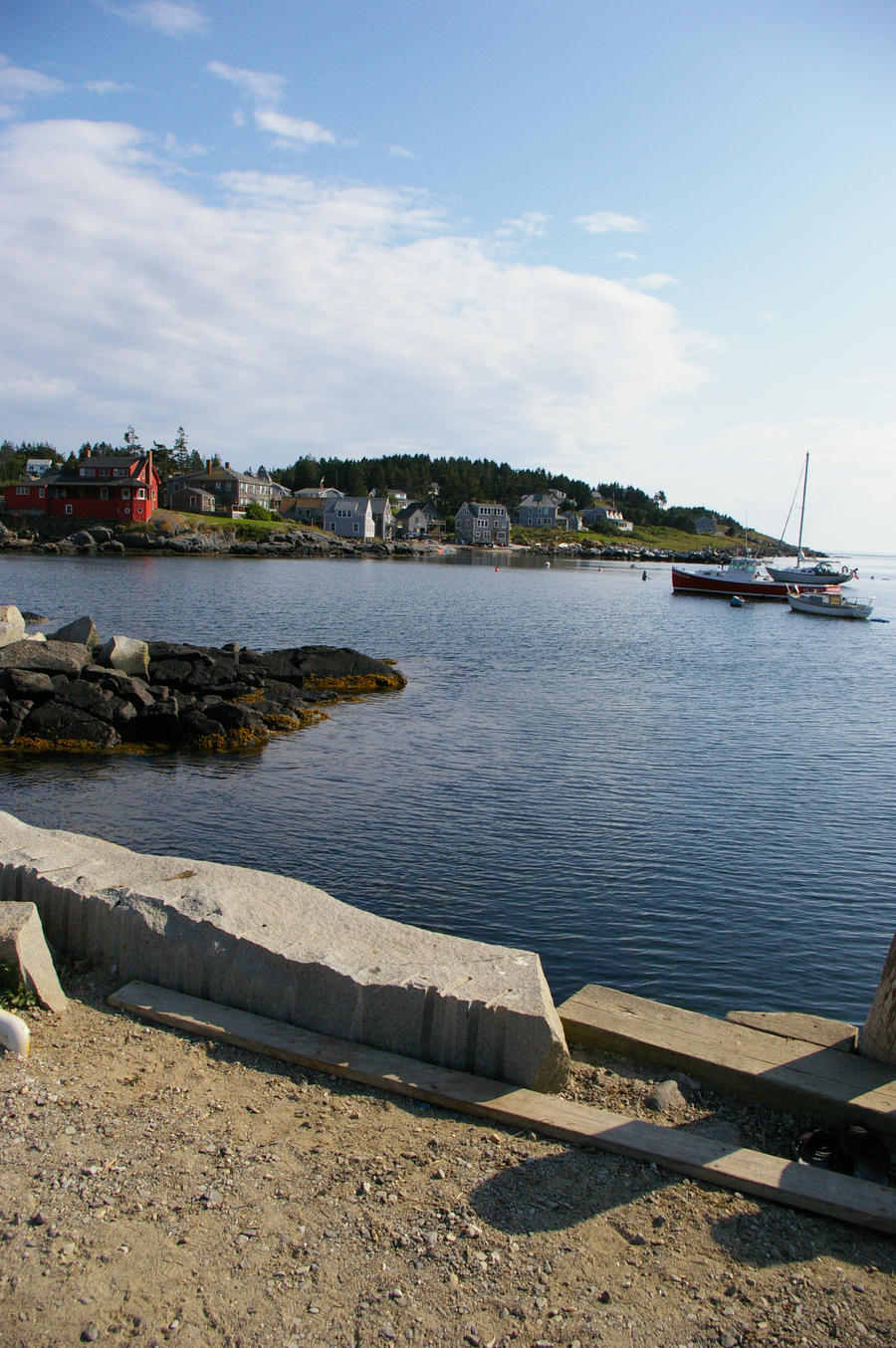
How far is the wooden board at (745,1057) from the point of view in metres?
6.30

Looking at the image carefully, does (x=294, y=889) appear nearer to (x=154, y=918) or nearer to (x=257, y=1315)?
(x=154, y=918)

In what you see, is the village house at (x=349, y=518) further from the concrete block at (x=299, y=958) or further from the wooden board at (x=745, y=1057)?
the wooden board at (x=745, y=1057)

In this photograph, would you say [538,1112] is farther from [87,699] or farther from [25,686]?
[25,686]

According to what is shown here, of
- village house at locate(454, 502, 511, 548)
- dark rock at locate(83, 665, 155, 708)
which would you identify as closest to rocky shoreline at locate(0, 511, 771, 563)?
village house at locate(454, 502, 511, 548)

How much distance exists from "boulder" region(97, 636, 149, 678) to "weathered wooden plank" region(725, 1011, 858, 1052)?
2209cm

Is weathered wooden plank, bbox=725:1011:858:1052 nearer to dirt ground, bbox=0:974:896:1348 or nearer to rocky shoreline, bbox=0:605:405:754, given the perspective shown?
dirt ground, bbox=0:974:896:1348

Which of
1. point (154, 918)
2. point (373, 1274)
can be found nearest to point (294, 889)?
point (154, 918)

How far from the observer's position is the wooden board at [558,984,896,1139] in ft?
20.7

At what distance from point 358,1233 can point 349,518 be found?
159 m

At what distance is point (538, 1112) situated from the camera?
5879 mm

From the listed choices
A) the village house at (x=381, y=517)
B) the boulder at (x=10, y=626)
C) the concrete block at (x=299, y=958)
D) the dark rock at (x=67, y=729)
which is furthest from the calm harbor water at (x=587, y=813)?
the village house at (x=381, y=517)

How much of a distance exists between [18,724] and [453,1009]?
18.2 meters

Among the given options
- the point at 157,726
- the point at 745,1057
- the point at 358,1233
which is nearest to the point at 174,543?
the point at 157,726

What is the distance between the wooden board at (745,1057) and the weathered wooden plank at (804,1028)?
0.31ft
